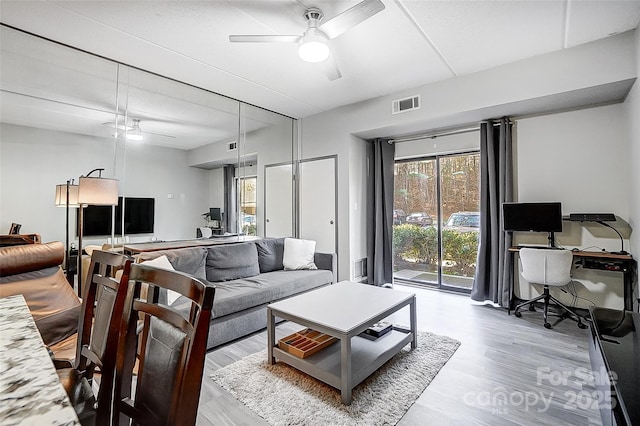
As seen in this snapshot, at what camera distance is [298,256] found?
4.00 meters

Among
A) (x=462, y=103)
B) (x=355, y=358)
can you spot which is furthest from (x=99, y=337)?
(x=462, y=103)

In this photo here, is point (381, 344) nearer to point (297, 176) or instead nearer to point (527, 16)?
point (527, 16)

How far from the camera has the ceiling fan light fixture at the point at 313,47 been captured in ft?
7.60

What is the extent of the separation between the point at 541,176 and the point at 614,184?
66 centimetres

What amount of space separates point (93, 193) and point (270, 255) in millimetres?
2095

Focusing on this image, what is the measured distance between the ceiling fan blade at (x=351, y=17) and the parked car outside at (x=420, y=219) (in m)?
3.20

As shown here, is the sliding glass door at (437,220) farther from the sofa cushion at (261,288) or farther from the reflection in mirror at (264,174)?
the reflection in mirror at (264,174)

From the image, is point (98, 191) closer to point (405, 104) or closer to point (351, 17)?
point (351, 17)

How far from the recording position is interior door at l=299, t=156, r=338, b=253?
4770 millimetres

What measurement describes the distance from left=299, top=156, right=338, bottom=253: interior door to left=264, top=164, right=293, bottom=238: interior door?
0.22 meters

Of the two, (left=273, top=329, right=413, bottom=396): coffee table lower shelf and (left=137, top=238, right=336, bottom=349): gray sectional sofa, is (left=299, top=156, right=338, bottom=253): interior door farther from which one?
(left=273, top=329, right=413, bottom=396): coffee table lower shelf

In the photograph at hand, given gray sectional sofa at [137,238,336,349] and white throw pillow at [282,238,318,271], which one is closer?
gray sectional sofa at [137,238,336,349]

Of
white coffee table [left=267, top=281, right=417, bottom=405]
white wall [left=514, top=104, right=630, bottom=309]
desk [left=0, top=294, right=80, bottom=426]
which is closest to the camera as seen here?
desk [left=0, top=294, right=80, bottom=426]

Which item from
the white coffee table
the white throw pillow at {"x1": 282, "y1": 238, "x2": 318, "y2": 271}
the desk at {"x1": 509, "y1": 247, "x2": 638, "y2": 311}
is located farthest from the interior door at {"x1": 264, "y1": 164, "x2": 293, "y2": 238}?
the desk at {"x1": 509, "y1": 247, "x2": 638, "y2": 311}
